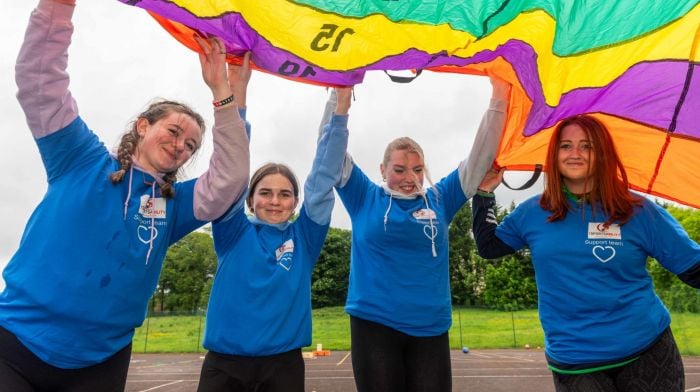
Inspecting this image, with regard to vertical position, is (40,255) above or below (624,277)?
above

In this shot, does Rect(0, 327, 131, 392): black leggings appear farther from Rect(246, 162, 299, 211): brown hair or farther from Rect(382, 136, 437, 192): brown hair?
Rect(382, 136, 437, 192): brown hair

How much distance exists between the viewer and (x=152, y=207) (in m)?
2.39

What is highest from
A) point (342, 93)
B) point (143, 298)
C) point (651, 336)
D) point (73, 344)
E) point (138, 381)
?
point (342, 93)

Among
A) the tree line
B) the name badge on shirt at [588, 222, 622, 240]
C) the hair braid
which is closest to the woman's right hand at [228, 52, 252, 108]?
the hair braid

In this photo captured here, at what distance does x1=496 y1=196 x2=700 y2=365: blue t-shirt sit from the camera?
2.38 meters

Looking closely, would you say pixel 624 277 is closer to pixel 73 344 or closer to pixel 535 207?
pixel 535 207

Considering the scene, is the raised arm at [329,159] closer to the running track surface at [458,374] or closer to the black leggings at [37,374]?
the black leggings at [37,374]

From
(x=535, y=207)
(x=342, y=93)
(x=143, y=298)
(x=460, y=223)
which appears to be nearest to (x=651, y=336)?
(x=535, y=207)

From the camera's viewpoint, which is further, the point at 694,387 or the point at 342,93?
the point at 694,387

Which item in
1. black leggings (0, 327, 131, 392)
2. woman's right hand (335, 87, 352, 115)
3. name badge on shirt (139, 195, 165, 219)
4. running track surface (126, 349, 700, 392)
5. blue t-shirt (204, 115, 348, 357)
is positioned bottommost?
running track surface (126, 349, 700, 392)

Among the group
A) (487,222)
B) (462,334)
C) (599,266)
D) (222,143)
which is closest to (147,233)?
(222,143)

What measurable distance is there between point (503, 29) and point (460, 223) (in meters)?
49.4

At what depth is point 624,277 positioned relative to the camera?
96.6 inches

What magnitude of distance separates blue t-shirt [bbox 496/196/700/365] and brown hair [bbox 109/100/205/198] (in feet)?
6.37
